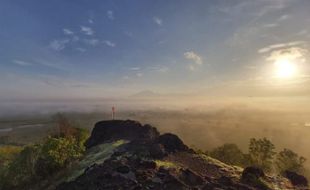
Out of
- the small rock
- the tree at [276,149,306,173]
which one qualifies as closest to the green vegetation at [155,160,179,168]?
the small rock

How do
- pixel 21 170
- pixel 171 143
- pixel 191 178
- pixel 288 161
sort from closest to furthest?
pixel 191 178 → pixel 21 170 → pixel 171 143 → pixel 288 161

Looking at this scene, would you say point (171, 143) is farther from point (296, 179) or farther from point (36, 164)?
point (36, 164)

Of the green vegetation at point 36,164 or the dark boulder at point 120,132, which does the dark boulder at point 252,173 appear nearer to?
the dark boulder at point 120,132

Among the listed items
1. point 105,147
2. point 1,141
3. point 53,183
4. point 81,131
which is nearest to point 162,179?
point 53,183

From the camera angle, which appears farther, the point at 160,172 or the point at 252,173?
the point at 252,173

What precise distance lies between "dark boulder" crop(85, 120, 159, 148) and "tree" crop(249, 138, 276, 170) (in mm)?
29528

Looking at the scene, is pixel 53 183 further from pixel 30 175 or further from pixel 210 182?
pixel 210 182

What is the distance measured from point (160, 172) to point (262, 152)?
4539cm

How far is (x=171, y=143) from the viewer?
55.4 metres

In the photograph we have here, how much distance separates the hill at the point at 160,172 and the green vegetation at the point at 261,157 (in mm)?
30249

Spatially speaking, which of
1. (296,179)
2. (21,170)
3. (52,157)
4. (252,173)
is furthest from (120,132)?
(296,179)

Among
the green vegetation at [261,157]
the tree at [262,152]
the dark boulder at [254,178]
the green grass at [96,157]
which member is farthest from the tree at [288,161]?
the green grass at [96,157]

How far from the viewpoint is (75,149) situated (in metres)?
58.7

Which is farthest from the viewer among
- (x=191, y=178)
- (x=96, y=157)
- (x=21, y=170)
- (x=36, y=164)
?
(x=96, y=157)
